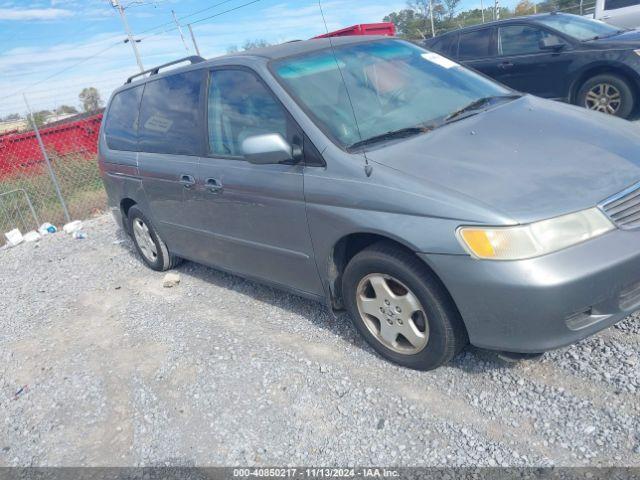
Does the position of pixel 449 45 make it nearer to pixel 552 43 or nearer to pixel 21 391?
pixel 552 43

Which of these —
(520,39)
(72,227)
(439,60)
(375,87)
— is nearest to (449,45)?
(520,39)

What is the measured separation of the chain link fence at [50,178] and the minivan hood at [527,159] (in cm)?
720

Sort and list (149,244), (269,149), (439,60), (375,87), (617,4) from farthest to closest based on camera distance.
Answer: (617,4) → (149,244) → (439,60) → (375,87) → (269,149)

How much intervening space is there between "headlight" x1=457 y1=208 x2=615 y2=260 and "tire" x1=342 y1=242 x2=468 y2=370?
36 centimetres

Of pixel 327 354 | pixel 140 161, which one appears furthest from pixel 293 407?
pixel 140 161

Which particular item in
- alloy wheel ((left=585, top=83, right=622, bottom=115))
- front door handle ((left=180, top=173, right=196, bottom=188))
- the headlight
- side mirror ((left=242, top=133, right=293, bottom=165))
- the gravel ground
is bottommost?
the gravel ground

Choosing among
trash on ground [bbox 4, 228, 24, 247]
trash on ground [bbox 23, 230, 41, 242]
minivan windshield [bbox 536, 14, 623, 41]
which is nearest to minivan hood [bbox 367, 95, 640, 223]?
minivan windshield [bbox 536, 14, 623, 41]

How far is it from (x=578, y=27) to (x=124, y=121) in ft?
21.9

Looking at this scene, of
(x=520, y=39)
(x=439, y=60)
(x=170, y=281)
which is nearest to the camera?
(x=439, y=60)

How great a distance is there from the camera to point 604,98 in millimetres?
7402

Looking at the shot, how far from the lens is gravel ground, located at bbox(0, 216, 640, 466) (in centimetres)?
250

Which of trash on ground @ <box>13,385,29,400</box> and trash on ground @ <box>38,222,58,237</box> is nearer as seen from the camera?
trash on ground @ <box>13,385,29,400</box>

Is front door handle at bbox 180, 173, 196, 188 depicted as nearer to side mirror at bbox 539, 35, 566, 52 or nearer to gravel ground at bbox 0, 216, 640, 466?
gravel ground at bbox 0, 216, 640, 466

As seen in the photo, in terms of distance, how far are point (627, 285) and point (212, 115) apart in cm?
280
